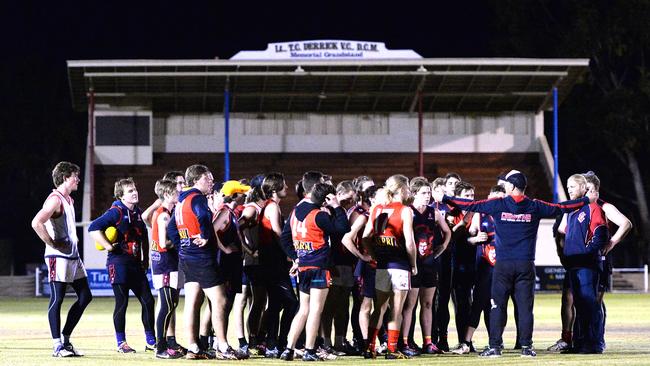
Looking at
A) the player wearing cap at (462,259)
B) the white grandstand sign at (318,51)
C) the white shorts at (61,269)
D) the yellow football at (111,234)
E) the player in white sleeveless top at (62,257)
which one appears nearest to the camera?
the player in white sleeveless top at (62,257)

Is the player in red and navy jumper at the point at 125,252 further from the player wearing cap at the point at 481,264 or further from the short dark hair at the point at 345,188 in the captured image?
the player wearing cap at the point at 481,264

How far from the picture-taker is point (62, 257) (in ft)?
44.3

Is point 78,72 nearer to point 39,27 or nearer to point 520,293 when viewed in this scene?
point 520,293

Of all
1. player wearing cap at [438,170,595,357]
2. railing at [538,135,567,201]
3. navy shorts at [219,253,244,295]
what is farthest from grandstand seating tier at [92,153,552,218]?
player wearing cap at [438,170,595,357]

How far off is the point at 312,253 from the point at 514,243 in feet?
7.73

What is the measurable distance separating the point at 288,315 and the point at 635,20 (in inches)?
1527

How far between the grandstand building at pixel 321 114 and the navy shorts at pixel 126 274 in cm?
2298

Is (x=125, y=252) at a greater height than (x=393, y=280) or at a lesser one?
greater

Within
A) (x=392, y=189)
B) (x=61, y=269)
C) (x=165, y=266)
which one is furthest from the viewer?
(x=165, y=266)

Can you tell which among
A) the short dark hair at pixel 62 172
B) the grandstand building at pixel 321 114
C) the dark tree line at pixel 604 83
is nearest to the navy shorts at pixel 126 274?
the short dark hair at pixel 62 172

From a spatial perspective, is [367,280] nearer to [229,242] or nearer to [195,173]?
[229,242]

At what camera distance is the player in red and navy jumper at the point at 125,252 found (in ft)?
45.9

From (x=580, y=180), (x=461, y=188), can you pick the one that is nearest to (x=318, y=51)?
(x=461, y=188)

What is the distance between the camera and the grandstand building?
37.8 metres
